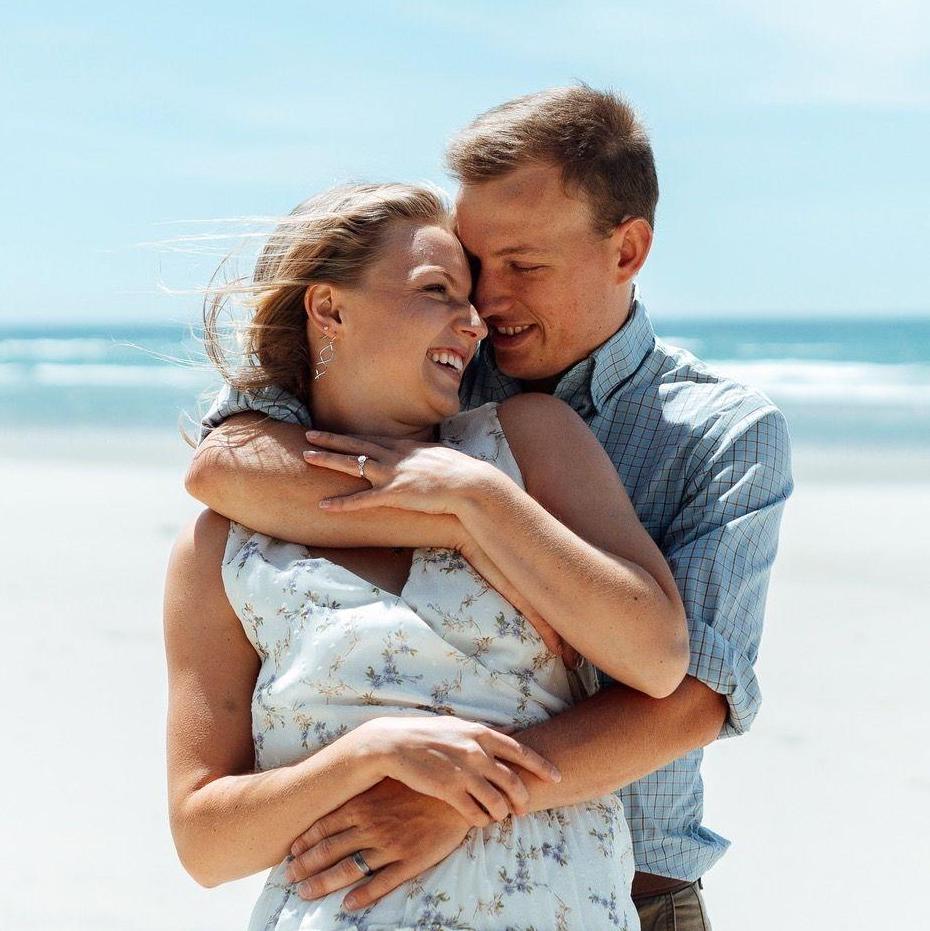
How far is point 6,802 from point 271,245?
124 inches

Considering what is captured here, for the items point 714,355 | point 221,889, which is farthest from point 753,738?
point 714,355

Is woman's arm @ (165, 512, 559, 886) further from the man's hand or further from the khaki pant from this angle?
the khaki pant

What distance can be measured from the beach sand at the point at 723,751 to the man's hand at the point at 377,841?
94.9 inches

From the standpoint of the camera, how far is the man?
193 centimetres

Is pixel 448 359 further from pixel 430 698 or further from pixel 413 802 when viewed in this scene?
pixel 413 802

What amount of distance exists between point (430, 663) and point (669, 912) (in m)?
0.80

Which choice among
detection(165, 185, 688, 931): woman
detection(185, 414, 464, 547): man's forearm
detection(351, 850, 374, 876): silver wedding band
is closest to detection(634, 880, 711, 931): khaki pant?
detection(165, 185, 688, 931): woman

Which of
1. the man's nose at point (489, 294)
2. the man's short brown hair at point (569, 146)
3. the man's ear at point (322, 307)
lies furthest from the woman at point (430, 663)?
the man's short brown hair at point (569, 146)

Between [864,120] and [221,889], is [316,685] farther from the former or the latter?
[864,120]

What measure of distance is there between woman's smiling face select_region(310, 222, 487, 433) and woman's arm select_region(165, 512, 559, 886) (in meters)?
0.33

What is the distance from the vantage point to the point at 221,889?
4.29 metres

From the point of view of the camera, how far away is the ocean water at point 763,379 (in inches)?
624

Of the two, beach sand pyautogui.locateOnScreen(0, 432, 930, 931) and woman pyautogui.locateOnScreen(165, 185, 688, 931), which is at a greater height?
woman pyautogui.locateOnScreen(165, 185, 688, 931)

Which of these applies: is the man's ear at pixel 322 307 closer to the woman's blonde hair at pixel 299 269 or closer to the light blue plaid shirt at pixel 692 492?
the woman's blonde hair at pixel 299 269
